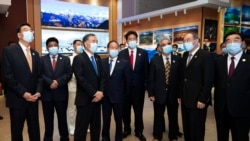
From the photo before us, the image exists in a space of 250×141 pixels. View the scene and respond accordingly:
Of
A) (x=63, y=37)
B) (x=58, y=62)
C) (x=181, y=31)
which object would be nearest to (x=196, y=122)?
(x=58, y=62)

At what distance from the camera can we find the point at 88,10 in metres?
8.96

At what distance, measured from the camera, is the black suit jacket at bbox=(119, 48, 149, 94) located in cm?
353

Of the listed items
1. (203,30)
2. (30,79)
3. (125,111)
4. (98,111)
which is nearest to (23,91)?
(30,79)

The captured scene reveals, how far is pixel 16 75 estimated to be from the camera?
2566 mm

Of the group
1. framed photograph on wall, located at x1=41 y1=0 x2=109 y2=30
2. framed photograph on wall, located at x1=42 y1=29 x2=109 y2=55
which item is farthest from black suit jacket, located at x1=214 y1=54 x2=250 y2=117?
framed photograph on wall, located at x1=41 y1=0 x2=109 y2=30

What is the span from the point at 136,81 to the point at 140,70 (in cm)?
20

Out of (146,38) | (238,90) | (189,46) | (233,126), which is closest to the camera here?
(238,90)

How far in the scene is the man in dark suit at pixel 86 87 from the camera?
2.71m

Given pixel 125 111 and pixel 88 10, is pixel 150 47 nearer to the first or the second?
pixel 88 10

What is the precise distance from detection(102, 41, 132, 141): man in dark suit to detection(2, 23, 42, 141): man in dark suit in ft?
3.17

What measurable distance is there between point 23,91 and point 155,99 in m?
1.86

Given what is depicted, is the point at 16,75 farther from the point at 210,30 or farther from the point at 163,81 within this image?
the point at 210,30

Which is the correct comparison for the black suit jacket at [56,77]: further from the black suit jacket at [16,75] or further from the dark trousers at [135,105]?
the dark trousers at [135,105]

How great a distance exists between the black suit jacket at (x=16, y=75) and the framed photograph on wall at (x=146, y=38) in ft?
18.8
